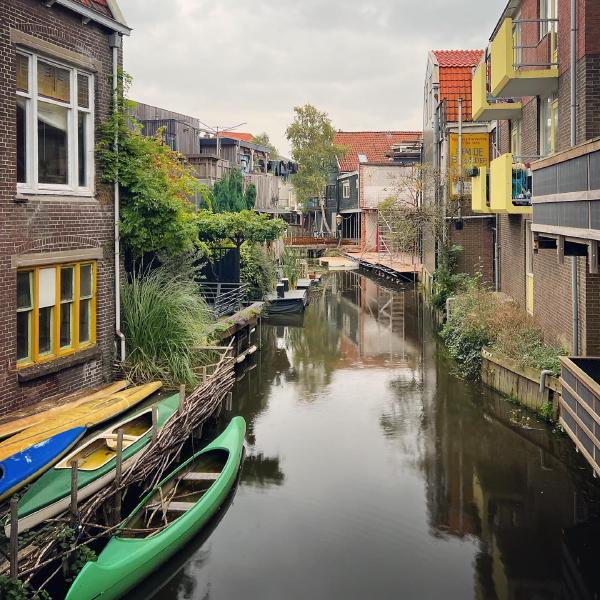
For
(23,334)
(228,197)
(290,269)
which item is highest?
(228,197)

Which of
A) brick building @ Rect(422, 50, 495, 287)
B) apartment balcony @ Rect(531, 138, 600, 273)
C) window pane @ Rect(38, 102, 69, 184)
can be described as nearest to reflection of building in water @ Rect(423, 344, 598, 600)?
apartment balcony @ Rect(531, 138, 600, 273)

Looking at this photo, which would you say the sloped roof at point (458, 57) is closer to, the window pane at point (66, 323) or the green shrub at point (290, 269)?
the green shrub at point (290, 269)

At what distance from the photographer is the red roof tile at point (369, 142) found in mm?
70375

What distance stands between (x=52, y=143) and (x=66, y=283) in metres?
2.39

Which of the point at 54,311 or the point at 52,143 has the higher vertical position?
the point at 52,143

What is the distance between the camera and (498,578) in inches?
384

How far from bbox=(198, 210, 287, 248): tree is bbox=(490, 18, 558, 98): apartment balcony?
363 inches

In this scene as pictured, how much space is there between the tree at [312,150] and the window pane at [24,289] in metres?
65.0

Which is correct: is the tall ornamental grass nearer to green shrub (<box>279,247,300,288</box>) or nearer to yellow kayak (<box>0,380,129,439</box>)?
yellow kayak (<box>0,380,129,439</box>)

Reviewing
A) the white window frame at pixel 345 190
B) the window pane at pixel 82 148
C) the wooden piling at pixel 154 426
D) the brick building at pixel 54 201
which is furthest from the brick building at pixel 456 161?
the white window frame at pixel 345 190

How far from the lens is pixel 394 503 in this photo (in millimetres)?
12211

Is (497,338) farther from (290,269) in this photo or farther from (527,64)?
(290,269)

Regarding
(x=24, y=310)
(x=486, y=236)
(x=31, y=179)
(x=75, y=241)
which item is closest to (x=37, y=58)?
(x=31, y=179)

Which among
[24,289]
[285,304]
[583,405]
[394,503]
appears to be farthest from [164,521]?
[285,304]
